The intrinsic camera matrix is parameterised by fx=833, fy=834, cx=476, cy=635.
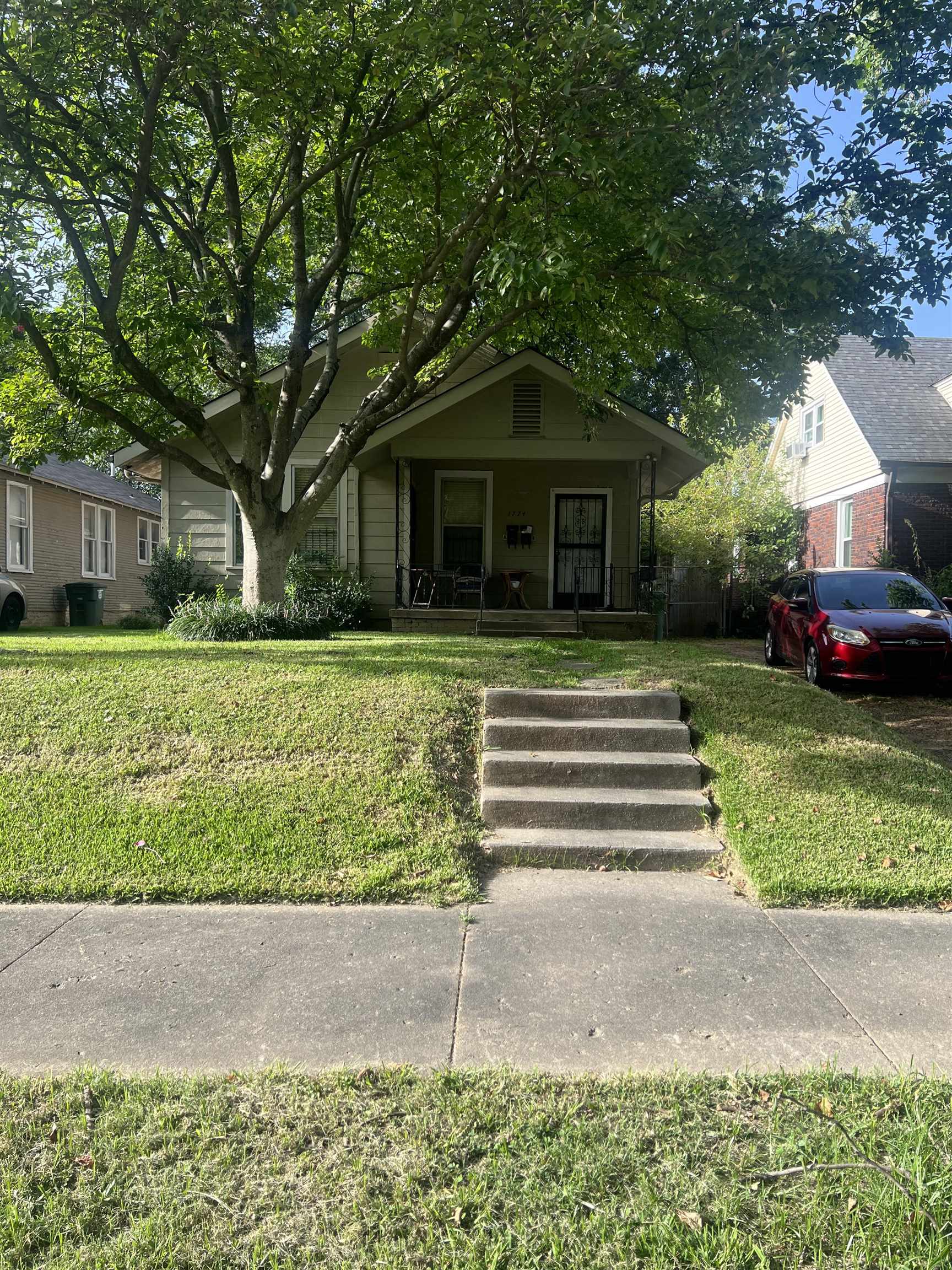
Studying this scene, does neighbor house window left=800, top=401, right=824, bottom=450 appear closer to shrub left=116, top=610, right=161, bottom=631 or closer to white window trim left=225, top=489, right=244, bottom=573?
white window trim left=225, top=489, right=244, bottom=573

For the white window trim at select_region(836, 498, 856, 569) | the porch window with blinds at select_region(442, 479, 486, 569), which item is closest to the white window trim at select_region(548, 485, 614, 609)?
the porch window with blinds at select_region(442, 479, 486, 569)

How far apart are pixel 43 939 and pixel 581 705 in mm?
4181

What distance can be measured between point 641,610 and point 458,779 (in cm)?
986

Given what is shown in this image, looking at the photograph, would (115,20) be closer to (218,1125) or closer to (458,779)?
(458,779)

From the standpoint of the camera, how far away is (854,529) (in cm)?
1936

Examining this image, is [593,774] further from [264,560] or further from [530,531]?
[530,531]

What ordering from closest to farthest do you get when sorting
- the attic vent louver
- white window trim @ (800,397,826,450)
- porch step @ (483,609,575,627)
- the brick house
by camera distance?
porch step @ (483,609,575,627)
the attic vent louver
the brick house
white window trim @ (800,397,826,450)

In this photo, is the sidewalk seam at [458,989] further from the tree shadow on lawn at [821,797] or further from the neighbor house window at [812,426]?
the neighbor house window at [812,426]

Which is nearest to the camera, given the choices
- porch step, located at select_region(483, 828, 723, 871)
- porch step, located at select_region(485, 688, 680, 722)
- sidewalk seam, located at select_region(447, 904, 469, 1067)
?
sidewalk seam, located at select_region(447, 904, 469, 1067)

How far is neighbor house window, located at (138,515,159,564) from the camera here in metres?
28.2

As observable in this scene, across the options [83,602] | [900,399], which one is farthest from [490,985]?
[83,602]

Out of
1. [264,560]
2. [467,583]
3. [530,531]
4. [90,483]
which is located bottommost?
[467,583]

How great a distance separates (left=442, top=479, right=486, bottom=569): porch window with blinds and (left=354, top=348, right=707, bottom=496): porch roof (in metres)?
1.65

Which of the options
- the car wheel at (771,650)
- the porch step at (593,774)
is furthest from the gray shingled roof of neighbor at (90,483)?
the porch step at (593,774)
